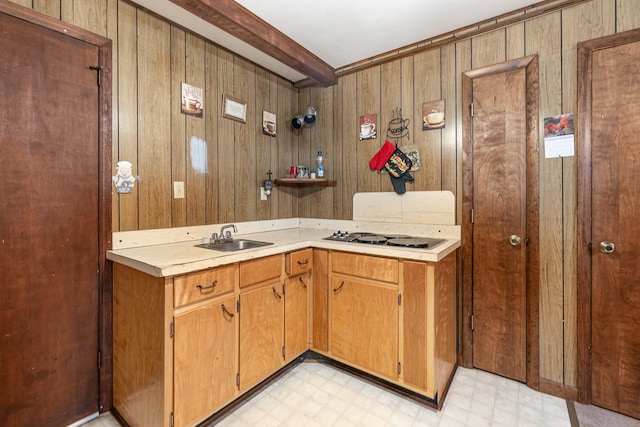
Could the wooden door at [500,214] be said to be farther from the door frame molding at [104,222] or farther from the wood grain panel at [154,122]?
the door frame molding at [104,222]

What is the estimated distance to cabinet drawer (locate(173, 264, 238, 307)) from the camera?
4.55 feet

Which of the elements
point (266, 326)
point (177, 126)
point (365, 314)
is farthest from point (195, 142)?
point (365, 314)

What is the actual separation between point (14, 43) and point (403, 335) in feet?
8.34

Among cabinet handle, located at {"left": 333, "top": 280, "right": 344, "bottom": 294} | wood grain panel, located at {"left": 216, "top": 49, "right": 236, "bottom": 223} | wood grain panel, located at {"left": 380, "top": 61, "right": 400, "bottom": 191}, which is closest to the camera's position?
cabinet handle, located at {"left": 333, "top": 280, "right": 344, "bottom": 294}

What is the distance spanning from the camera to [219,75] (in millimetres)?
2287

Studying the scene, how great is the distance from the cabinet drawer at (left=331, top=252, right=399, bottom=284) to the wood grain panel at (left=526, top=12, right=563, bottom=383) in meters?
0.99

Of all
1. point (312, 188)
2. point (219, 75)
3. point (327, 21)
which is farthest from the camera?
point (312, 188)

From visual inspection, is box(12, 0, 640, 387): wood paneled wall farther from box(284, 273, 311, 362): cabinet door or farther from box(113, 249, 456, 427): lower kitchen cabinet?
box(284, 273, 311, 362): cabinet door

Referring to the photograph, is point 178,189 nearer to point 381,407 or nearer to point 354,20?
point 354,20

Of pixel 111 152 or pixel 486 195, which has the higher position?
pixel 111 152

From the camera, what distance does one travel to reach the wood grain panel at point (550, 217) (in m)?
1.84

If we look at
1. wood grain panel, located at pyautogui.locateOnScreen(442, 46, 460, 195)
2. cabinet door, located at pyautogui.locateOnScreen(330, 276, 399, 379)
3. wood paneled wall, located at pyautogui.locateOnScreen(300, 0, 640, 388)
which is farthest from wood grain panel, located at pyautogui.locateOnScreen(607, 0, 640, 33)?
cabinet door, located at pyautogui.locateOnScreen(330, 276, 399, 379)

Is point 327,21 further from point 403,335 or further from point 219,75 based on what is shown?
point 403,335

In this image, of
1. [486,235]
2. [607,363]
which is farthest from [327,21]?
[607,363]
